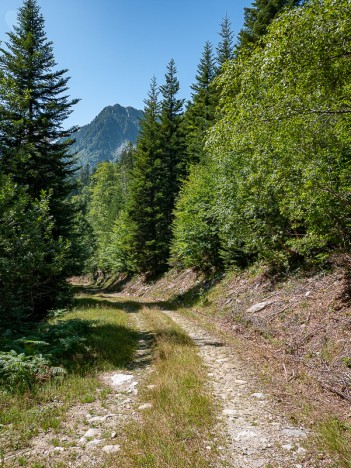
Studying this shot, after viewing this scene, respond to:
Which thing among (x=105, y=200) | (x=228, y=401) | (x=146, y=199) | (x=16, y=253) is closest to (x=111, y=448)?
(x=228, y=401)

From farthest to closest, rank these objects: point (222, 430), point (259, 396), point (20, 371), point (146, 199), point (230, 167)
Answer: point (146, 199), point (230, 167), point (20, 371), point (259, 396), point (222, 430)

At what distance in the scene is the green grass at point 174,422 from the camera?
3.89m

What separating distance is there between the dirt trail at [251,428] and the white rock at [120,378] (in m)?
2.05

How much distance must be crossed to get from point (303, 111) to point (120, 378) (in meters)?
7.96

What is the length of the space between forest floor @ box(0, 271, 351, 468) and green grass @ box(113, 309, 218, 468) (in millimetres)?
19

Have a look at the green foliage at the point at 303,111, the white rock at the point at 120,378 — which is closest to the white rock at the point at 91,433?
the white rock at the point at 120,378

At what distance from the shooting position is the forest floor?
3.99 m

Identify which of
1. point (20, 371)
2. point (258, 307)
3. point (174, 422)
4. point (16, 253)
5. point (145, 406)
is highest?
point (16, 253)

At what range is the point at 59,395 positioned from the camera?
5.89 metres

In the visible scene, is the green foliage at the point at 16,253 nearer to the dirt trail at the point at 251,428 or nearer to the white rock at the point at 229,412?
the dirt trail at the point at 251,428

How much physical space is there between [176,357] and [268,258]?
6881mm

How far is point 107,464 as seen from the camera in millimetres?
3854

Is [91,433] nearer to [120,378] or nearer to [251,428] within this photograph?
[120,378]

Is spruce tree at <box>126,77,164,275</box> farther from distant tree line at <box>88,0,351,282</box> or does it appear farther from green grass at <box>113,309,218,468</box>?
green grass at <box>113,309,218,468</box>
